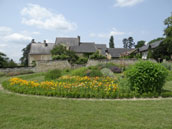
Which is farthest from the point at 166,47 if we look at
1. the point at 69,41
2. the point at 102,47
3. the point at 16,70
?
the point at 16,70

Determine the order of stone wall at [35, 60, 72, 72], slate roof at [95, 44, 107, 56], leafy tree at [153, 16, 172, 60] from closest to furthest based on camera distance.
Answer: stone wall at [35, 60, 72, 72] < leafy tree at [153, 16, 172, 60] < slate roof at [95, 44, 107, 56]

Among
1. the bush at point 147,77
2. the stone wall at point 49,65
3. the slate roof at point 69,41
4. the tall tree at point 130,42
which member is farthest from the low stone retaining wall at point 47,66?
the tall tree at point 130,42

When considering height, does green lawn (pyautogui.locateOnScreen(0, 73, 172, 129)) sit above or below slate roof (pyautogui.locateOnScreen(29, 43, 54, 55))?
below

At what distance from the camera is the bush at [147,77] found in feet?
21.5

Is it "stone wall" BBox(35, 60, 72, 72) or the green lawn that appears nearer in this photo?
the green lawn

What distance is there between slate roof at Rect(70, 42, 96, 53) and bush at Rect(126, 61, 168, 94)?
112 ft

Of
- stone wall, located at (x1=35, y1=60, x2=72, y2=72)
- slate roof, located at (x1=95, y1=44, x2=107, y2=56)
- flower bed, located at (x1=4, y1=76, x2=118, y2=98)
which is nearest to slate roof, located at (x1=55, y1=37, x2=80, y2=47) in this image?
slate roof, located at (x1=95, y1=44, x2=107, y2=56)

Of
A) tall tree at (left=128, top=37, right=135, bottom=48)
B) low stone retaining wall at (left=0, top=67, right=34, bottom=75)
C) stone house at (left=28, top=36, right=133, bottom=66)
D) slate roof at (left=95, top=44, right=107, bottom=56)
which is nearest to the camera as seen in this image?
low stone retaining wall at (left=0, top=67, right=34, bottom=75)

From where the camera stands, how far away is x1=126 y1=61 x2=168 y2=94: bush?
6566mm

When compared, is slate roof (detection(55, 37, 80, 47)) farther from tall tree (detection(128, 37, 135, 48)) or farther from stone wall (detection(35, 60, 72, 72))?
tall tree (detection(128, 37, 135, 48))

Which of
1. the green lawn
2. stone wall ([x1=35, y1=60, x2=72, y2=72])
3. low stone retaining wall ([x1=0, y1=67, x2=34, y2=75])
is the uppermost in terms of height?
stone wall ([x1=35, y1=60, x2=72, y2=72])

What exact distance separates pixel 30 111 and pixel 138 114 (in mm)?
3093

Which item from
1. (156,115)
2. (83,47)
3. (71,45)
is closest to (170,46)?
(83,47)

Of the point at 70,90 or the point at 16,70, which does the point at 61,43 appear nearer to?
the point at 16,70
